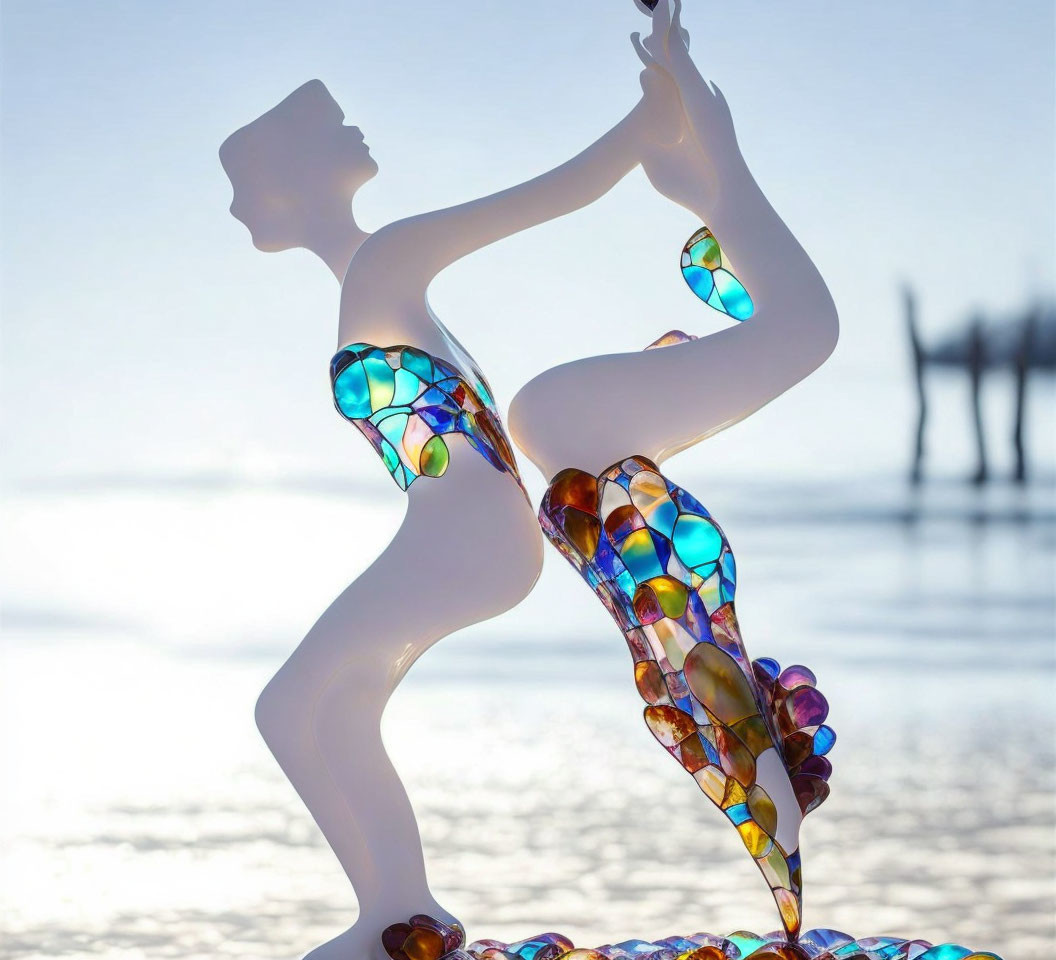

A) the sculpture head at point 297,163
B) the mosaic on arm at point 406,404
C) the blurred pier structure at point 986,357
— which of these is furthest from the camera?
the blurred pier structure at point 986,357

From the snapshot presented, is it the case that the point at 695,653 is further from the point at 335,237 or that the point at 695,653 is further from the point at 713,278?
the point at 335,237

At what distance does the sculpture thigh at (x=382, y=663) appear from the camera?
2441 millimetres

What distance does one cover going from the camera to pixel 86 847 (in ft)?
13.3

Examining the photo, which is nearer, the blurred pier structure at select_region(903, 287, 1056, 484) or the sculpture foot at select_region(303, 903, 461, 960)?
the sculpture foot at select_region(303, 903, 461, 960)

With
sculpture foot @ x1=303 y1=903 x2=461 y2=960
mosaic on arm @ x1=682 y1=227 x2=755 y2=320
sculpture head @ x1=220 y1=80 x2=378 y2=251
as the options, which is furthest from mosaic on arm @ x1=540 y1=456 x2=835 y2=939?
sculpture head @ x1=220 y1=80 x2=378 y2=251

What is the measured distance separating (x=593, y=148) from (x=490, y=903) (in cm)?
190

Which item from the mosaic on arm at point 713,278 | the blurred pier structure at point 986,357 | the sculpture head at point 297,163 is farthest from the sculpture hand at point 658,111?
the blurred pier structure at point 986,357

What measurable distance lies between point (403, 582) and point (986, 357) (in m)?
5.28

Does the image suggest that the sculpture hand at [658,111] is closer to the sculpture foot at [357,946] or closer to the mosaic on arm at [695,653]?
the mosaic on arm at [695,653]

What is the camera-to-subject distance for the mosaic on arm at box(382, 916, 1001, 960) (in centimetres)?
243

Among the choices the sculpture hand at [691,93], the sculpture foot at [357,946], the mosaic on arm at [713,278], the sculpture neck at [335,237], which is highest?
the sculpture hand at [691,93]

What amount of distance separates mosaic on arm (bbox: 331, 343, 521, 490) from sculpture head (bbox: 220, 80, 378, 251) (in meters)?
0.35

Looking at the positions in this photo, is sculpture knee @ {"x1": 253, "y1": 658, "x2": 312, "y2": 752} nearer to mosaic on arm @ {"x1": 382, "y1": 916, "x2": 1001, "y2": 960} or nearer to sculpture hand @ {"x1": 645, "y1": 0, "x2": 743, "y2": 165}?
mosaic on arm @ {"x1": 382, "y1": 916, "x2": 1001, "y2": 960}

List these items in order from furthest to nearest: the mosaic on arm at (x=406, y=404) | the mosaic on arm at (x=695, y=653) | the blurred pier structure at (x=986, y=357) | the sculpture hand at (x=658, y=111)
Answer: the blurred pier structure at (x=986, y=357) → the sculpture hand at (x=658, y=111) → the mosaic on arm at (x=406, y=404) → the mosaic on arm at (x=695, y=653)
